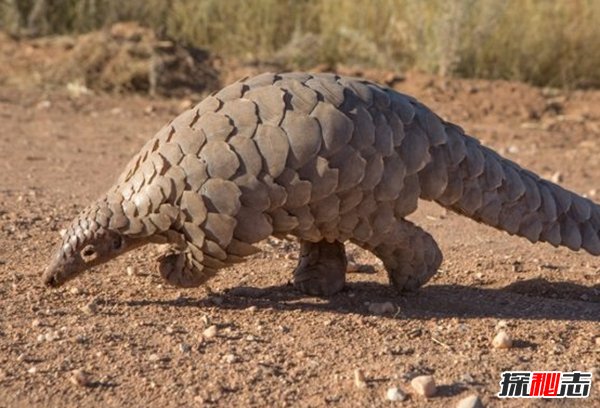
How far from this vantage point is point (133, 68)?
37.2 feet

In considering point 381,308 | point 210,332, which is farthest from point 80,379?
point 381,308

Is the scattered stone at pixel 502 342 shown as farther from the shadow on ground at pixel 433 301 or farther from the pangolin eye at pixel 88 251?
the pangolin eye at pixel 88 251

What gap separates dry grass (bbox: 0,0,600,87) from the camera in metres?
12.0

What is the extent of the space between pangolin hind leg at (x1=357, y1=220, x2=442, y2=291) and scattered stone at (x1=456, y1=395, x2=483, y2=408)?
41.5 inches

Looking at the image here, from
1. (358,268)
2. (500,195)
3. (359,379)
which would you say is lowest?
(358,268)

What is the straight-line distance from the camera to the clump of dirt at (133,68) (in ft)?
37.2

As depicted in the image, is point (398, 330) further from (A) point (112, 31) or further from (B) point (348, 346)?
(A) point (112, 31)

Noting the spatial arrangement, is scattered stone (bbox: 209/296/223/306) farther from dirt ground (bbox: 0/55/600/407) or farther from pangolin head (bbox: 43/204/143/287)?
pangolin head (bbox: 43/204/143/287)

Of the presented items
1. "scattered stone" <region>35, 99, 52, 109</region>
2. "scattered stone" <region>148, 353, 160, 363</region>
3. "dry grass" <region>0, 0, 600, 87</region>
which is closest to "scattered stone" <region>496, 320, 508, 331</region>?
"scattered stone" <region>148, 353, 160, 363</region>

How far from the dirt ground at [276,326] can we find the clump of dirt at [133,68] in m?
3.95

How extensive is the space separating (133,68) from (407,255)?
6811 millimetres

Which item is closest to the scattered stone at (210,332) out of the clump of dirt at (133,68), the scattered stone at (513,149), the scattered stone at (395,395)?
the scattered stone at (395,395)

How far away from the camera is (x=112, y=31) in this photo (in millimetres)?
12141

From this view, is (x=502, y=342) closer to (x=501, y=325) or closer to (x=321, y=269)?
(x=501, y=325)
